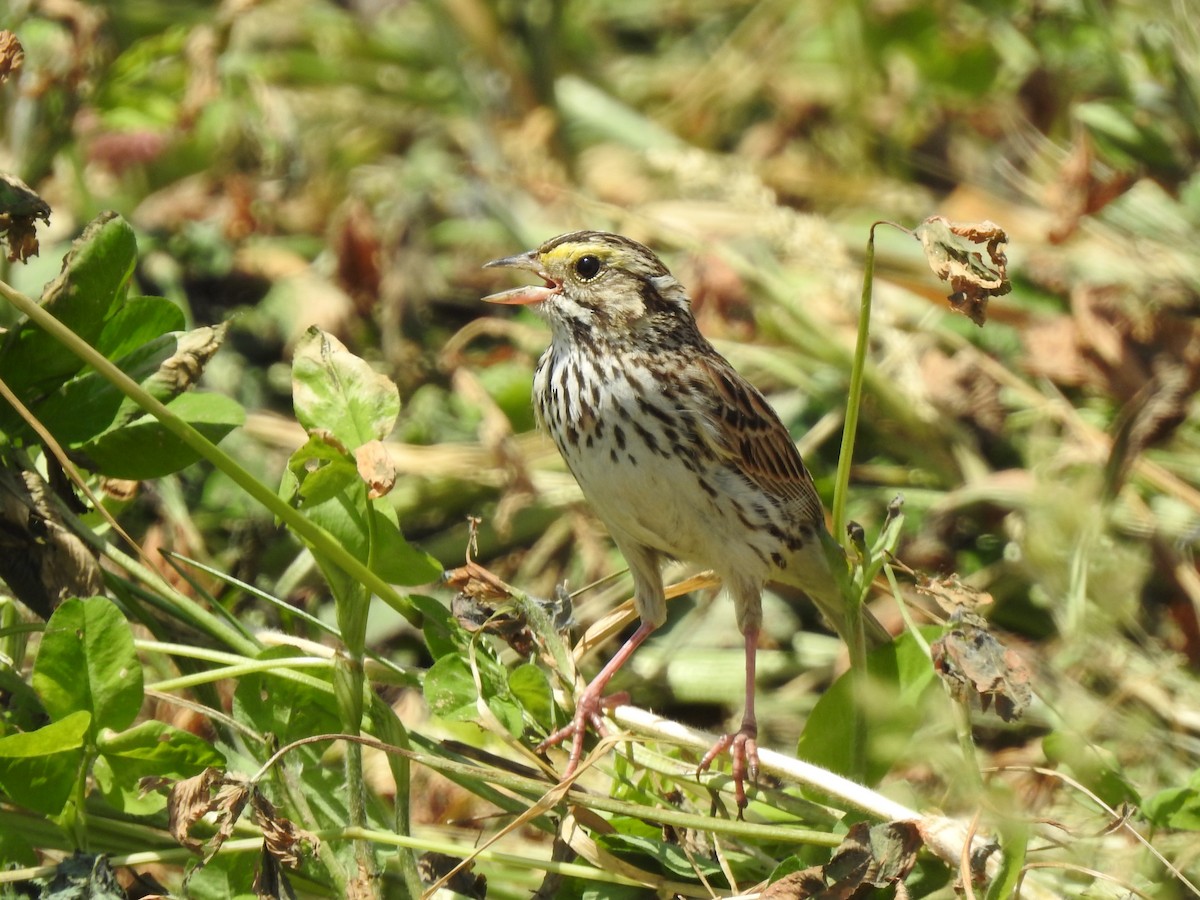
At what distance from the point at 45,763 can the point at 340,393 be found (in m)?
0.66

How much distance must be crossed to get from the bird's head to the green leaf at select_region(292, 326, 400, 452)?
0.78 meters

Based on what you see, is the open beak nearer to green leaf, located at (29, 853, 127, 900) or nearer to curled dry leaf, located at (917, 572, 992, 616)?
curled dry leaf, located at (917, 572, 992, 616)

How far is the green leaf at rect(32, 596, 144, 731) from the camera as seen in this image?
7.27 feet

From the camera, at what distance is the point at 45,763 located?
87.4 inches

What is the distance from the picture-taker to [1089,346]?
4.36m

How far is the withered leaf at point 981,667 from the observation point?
2.16m

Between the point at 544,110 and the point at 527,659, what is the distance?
335 cm

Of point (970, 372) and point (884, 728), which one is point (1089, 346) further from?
point (884, 728)

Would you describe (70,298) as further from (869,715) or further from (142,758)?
(869,715)

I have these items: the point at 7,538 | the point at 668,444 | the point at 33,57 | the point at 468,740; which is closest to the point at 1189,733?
the point at 668,444

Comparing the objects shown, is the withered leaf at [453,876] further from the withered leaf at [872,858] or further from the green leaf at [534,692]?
the withered leaf at [872,858]

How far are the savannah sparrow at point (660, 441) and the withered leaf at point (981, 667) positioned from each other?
1.83 ft

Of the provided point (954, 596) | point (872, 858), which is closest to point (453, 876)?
point (872, 858)

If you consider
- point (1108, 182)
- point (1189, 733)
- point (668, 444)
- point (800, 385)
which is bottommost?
point (1189, 733)
